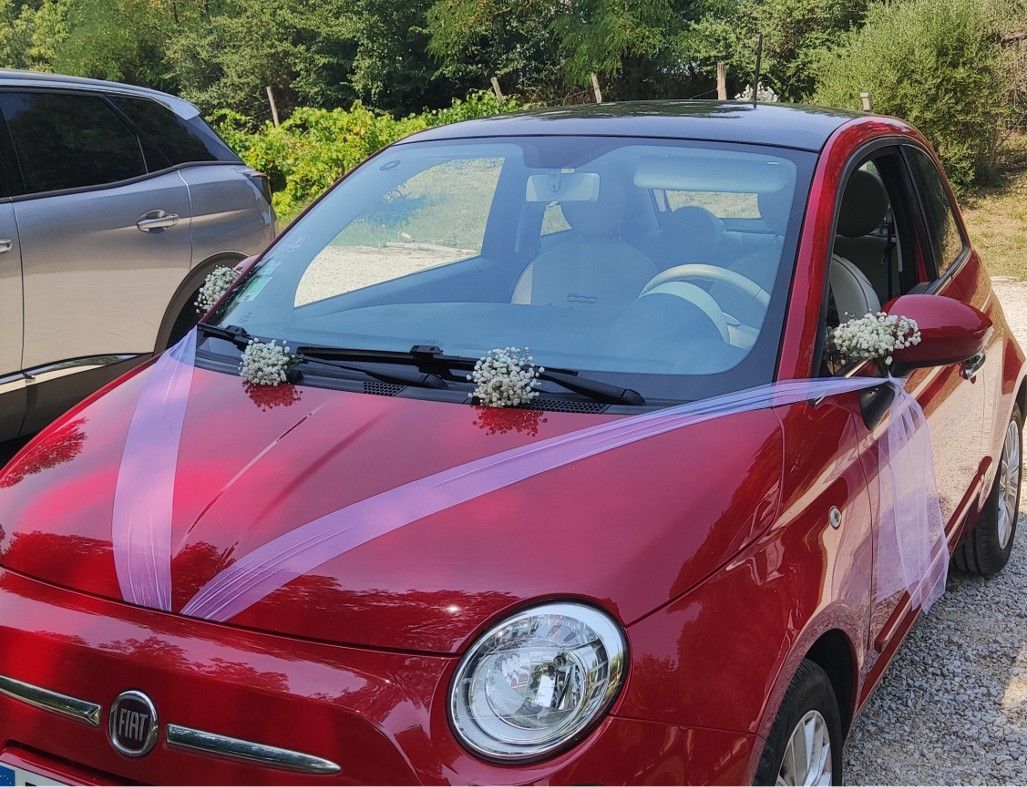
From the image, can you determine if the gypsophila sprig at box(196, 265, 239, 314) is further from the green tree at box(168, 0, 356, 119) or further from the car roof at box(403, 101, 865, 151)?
the green tree at box(168, 0, 356, 119)

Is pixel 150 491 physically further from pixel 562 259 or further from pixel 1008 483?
pixel 1008 483

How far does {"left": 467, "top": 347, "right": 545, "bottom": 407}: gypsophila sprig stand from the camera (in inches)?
87.5

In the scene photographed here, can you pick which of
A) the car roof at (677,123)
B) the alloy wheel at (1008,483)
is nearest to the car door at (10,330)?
the car roof at (677,123)

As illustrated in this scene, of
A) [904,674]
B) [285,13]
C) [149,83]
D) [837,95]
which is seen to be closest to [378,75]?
[285,13]

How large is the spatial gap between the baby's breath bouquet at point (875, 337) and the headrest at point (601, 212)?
26.0 inches

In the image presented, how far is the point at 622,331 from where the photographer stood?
2.48m

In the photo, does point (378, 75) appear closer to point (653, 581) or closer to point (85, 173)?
point (85, 173)

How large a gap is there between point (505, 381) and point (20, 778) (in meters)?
1.13

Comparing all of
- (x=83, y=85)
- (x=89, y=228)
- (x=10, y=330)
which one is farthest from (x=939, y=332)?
(x=83, y=85)

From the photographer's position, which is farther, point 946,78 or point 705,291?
point 946,78

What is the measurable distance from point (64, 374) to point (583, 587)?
137 inches

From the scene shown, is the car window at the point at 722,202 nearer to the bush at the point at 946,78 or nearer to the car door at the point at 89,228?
the car door at the point at 89,228

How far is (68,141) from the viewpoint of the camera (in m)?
4.79

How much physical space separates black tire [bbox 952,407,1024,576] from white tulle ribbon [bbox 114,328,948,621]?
1250mm
